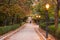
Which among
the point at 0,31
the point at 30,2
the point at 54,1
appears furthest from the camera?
the point at 30,2

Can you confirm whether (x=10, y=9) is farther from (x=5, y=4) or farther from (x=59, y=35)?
(x=59, y=35)

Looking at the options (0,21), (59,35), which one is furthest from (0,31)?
(0,21)

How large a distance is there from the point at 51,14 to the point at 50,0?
1378 cm

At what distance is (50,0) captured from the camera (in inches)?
1300

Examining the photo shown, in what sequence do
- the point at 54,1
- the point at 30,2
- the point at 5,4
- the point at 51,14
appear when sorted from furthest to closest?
the point at 30,2 → the point at 51,14 → the point at 5,4 → the point at 54,1

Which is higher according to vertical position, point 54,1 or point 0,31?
point 54,1

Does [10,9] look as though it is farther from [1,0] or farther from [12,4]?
[1,0]

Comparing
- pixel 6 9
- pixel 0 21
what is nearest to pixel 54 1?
pixel 6 9

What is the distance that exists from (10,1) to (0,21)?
1153 centimetres

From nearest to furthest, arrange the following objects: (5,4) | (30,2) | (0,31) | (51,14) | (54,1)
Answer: (0,31) → (54,1) → (5,4) → (51,14) → (30,2)

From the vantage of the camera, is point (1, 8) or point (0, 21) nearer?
point (1, 8)

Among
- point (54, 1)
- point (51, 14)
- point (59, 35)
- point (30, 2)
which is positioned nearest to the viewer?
point (59, 35)

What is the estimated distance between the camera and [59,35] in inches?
687

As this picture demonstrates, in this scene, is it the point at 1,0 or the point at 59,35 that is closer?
the point at 59,35
